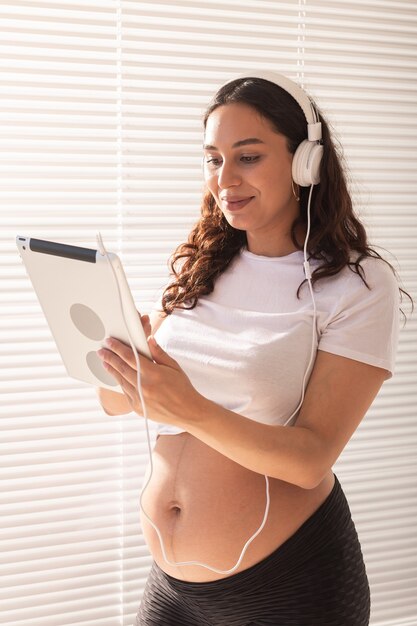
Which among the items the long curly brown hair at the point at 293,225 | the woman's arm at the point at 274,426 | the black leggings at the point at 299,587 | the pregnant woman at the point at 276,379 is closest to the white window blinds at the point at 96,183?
the long curly brown hair at the point at 293,225

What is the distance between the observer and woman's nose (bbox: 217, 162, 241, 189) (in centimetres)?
144

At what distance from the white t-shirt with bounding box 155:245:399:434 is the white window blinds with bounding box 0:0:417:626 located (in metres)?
0.50

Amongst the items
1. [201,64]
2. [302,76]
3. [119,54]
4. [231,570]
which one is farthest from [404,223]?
[231,570]

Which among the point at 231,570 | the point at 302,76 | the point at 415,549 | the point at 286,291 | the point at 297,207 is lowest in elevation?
the point at 415,549

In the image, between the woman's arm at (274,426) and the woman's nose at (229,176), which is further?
the woman's nose at (229,176)

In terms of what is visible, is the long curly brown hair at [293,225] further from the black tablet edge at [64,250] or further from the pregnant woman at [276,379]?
the black tablet edge at [64,250]

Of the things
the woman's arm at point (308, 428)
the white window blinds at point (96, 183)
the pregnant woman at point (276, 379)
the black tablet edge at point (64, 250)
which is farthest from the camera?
the white window blinds at point (96, 183)

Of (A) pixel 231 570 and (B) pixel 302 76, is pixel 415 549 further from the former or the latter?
(B) pixel 302 76

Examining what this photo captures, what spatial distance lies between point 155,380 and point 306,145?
0.59 metres

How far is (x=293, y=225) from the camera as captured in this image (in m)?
1.55

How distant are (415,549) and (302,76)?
1540 millimetres

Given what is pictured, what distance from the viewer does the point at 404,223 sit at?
7.86 feet

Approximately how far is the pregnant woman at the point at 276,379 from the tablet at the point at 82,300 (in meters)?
0.25

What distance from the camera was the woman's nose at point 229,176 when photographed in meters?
1.44
